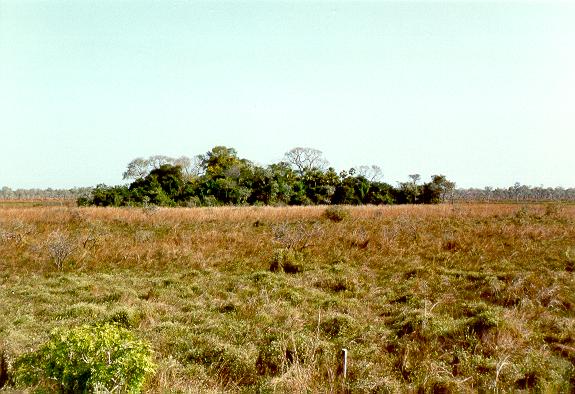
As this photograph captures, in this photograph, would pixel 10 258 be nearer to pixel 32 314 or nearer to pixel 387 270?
pixel 32 314

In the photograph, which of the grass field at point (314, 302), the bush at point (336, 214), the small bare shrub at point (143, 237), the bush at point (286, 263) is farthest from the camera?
the bush at point (336, 214)

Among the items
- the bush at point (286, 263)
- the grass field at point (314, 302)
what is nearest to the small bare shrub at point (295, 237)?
the grass field at point (314, 302)

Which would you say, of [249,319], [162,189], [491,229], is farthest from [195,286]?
[162,189]

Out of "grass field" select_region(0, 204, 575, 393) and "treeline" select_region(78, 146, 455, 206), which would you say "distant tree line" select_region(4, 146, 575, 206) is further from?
"grass field" select_region(0, 204, 575, 393)

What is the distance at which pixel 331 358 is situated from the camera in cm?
627

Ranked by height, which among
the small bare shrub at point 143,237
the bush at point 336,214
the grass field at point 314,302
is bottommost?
the grass field at point 314,302

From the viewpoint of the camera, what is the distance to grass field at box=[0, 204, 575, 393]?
593 cm

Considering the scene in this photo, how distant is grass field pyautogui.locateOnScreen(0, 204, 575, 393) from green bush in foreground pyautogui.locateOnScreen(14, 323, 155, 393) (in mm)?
705

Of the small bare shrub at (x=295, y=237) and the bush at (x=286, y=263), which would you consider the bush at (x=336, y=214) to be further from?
the bush at (x=286, y=263)

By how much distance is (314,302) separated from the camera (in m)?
9.32

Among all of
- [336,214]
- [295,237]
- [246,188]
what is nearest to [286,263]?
[295,237]

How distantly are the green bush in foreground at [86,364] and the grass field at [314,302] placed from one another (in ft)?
2.31

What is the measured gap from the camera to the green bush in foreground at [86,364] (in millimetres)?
4211

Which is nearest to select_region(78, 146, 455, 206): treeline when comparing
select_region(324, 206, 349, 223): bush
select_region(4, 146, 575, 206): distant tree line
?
select_region(4, 146, 575, 206): distant tree line
